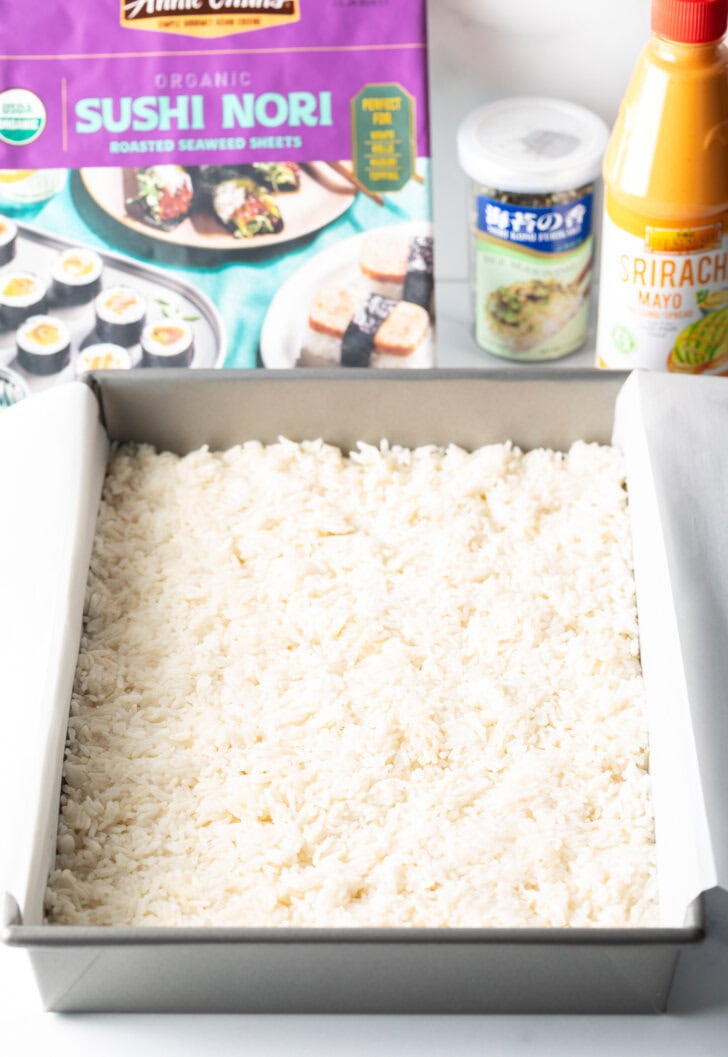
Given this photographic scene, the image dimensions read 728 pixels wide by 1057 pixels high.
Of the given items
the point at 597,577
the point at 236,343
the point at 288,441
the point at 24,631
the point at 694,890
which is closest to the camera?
the point at 694,890

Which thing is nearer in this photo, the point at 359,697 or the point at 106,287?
the point at 359,697

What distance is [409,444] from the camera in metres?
1.35

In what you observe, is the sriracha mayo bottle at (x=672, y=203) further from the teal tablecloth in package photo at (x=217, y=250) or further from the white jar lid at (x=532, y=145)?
the teal tablecloth in package photo at (x=217, y=250)

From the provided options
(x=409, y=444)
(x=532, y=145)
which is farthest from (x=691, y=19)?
(x=409, y=444)

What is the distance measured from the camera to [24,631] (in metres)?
1.09

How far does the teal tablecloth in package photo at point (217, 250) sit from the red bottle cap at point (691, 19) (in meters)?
0.37

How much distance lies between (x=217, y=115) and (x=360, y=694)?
2.20ft

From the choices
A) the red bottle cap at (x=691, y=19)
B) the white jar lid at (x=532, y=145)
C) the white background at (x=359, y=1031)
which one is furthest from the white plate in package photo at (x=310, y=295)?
the white background at (x=359, y=1031)

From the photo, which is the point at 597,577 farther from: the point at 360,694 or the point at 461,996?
the point at 461,996

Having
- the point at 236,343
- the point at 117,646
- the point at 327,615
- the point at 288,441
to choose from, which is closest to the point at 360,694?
the point at 327,615

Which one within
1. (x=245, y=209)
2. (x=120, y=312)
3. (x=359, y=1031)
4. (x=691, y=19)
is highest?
(x=691, y=19)

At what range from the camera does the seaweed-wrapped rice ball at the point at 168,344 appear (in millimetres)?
1469

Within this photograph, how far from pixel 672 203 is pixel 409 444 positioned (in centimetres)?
34

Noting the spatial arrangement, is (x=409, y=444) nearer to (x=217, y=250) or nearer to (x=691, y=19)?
(x=217, y=250)
